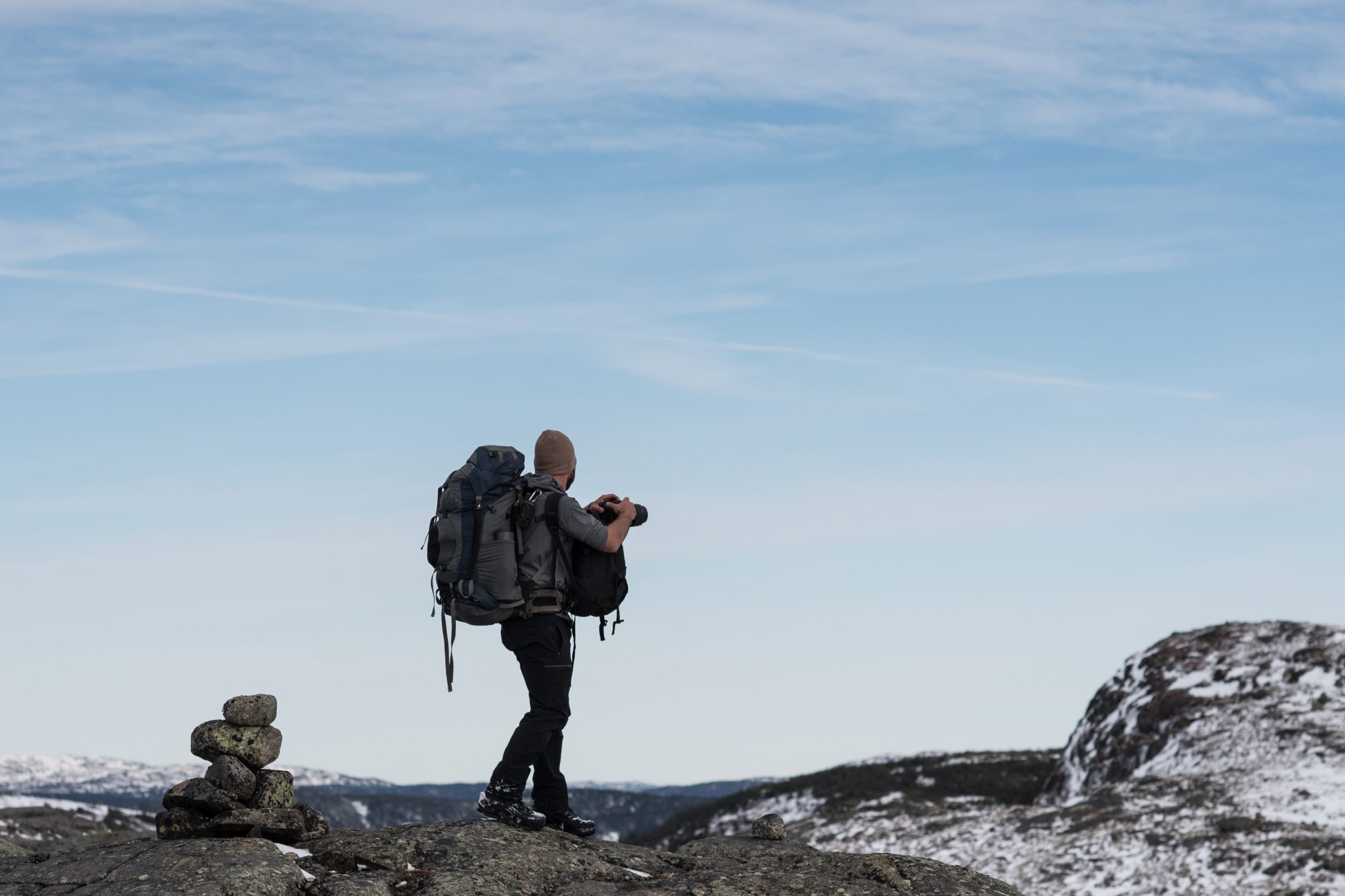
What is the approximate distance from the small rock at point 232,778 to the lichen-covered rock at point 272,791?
10cm

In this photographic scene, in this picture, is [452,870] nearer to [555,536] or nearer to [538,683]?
[538,683]

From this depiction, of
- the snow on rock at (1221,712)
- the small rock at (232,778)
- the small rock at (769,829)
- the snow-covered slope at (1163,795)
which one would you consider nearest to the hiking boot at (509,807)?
the small rock at (232,778)

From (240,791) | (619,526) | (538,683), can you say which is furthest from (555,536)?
(240,791)

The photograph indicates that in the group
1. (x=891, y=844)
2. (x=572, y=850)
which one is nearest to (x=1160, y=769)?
(x=891, y=844)

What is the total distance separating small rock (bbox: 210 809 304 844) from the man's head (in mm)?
4183

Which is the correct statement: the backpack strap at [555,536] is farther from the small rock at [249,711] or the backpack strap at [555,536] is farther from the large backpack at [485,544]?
the small rock at [249,711]

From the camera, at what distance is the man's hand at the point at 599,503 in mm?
12672

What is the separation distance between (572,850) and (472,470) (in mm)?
3858

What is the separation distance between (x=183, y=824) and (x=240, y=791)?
633mm

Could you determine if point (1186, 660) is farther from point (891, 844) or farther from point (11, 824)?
point (11, 824)

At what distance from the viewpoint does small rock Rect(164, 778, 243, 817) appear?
12773 millimetres

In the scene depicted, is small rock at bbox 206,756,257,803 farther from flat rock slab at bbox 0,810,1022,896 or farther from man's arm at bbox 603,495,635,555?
man's arm at bbox 603,495,635,555

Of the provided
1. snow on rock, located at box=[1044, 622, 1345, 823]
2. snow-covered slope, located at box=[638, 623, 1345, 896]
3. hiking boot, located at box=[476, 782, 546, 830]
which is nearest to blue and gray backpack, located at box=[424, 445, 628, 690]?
hiking boot, located at box=[476, 782, 546, 830]

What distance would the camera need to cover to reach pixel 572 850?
42.0ft
